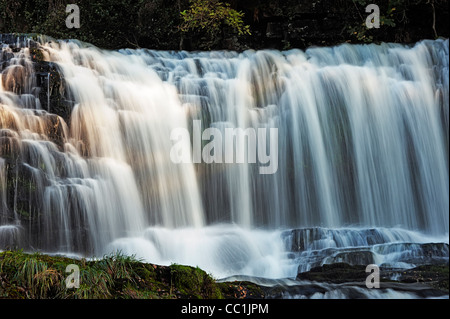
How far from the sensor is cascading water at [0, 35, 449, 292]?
8078 mm

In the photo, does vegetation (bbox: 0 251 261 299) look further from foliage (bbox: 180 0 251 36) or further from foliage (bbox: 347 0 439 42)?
foliage (bbox: 347 0 439 42)

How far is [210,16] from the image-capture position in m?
12.6

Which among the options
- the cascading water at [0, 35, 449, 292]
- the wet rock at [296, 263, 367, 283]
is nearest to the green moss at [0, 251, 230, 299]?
the wet rock at [296, 263, 367, 283]

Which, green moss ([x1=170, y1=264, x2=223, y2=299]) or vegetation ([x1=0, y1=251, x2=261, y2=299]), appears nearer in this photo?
vegetation ([x1=0, y1=251, x2=261, y2=299])

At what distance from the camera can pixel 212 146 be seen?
9.65 m

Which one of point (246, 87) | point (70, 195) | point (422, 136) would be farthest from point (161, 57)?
point (422, 136)

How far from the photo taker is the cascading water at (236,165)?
8.08 m

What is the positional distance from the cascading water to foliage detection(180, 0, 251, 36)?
71.5 inches

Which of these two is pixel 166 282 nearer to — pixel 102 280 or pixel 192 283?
pixel 192 283

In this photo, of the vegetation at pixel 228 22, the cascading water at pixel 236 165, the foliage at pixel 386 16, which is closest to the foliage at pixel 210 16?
the vegetation at pixel 228 22

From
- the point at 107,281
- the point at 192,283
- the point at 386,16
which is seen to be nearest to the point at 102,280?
the point at 107,281
